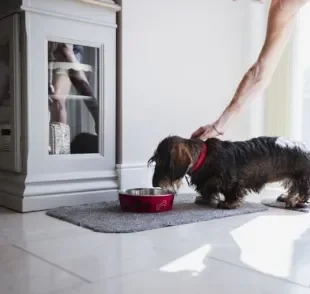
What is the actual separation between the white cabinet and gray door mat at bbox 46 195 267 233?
0.13 m

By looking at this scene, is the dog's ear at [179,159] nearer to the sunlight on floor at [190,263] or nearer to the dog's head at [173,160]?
the dog's head at [173,160]

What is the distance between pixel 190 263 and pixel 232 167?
2.75ft

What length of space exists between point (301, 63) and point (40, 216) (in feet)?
5.47

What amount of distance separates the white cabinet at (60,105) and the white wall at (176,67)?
9cm

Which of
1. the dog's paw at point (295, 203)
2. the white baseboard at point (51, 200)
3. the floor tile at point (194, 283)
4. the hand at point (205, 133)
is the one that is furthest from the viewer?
the hand at point (205, 133)

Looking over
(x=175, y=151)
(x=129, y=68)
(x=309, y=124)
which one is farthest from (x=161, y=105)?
(x=309, y=124)

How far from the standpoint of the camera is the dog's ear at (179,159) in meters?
1.94

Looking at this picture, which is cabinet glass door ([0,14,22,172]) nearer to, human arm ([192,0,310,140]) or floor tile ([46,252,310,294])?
human arm ([192,0,310,140])

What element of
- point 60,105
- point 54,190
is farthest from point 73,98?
point 54,190

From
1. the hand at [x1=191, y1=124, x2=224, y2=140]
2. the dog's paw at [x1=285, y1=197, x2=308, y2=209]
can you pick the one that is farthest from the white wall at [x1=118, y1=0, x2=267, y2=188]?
the dog's paw at [x1=285, y1=197, x2=308, y2=209]

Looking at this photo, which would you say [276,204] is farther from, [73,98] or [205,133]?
[73,98]

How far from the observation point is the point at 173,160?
76.4 inches

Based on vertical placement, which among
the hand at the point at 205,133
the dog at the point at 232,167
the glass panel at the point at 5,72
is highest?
the glass panel at the point at 5,72

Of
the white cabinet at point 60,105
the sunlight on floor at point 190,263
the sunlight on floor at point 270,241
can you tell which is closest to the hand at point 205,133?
the white cabinet at point 60,105
